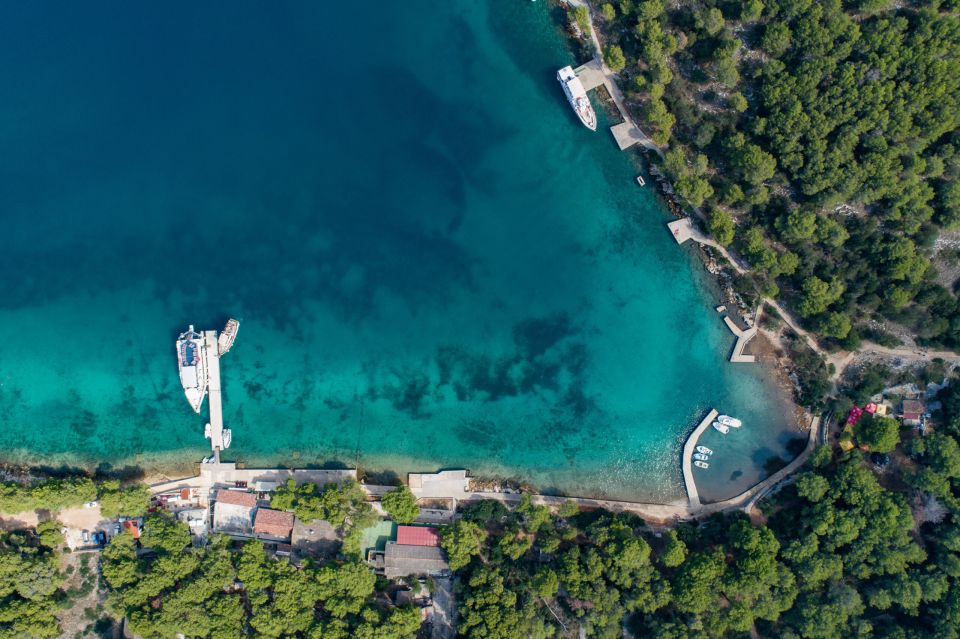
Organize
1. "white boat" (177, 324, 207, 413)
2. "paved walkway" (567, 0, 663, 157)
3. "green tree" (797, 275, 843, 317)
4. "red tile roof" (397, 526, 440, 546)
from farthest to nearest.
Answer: "paved walkway" (567, 0, 663, 157), "white boat" (177, 324, 207, 413), "red tile roof" (397, 526, 440, 546), "green tree" (797, 275, 843, 317)

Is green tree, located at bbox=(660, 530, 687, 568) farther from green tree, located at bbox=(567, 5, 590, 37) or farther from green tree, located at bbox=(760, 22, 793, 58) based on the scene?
green tree, located at bbox=(567, 5, 590, 37)

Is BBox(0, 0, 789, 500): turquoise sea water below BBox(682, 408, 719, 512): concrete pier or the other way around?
the other way around

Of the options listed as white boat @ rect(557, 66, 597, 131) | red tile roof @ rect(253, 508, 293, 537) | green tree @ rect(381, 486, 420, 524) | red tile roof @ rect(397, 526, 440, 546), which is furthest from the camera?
white boat @ rect(557, 66, 597, 131)

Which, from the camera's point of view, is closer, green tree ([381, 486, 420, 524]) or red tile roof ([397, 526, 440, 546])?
green tree ([381, 486, 420, 524])

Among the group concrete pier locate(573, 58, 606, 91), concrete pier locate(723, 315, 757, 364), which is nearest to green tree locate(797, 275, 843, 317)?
concrete pier locate(723, 315, 757, 364)

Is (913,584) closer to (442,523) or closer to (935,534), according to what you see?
(935,534)

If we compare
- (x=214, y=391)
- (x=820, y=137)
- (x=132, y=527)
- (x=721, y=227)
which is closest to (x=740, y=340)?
(x=721, y=227)
